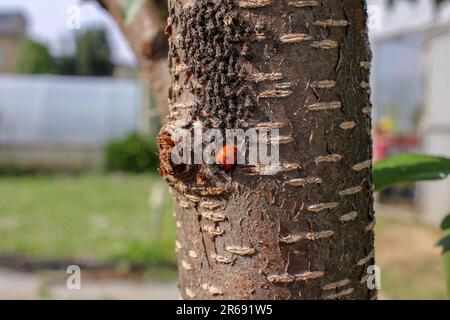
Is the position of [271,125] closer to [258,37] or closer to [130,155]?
[258,37]

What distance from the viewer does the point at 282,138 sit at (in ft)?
2.25

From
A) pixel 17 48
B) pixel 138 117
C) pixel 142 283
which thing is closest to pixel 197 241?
pixel 142 283

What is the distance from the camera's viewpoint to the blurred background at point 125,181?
4535 mm

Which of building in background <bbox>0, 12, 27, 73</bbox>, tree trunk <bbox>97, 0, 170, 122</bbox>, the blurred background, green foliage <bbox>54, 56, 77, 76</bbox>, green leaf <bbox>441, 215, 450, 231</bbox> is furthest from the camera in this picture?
building in background <bbox>0, 12, 27, 73</bbox>

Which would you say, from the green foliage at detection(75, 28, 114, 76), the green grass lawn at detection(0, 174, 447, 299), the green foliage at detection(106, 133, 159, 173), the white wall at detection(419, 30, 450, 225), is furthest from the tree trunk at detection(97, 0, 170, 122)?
the green foliage at detection(75, 28, 114, 76)

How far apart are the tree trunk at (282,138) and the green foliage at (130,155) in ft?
34.9

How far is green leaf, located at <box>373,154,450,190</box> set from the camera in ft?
3.28

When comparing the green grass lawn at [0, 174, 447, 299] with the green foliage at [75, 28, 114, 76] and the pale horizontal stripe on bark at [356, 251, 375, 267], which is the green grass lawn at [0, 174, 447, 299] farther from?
the green foliage at [75, 28, 114, 76]

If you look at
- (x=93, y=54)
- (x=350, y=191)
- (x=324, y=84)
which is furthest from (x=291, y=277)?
(x=93, y=54)

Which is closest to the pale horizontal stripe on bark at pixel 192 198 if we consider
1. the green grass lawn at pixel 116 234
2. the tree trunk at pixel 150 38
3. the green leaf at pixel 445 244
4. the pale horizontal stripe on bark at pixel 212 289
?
the pale horizontal stripe on bark at pixel 212 289

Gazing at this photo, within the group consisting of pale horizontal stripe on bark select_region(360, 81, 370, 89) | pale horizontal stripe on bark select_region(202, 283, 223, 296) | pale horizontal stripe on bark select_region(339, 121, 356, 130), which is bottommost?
pale horizontal stripe on bark select_region(202, 283, 223, 296)

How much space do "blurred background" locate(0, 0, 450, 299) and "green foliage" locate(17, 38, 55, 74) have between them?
397 inches

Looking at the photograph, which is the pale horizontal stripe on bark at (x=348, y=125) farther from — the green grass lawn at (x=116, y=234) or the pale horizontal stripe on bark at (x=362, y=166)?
the green grass lawn at (x=116, y=234)
